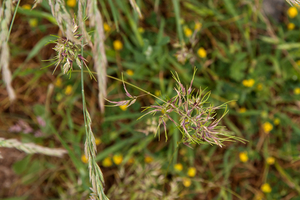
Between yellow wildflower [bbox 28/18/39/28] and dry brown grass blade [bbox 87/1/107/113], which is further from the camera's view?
yellow wildflower [bbox 28/18/39/28]

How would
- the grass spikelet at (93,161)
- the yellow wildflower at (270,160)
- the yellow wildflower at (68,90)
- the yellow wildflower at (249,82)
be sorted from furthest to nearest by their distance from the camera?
the yellow wildflower at (68,90) → the yellow wildflower at (270,160) → the yellow wildflower at (249,82) → the grass spikelet at (93,161)

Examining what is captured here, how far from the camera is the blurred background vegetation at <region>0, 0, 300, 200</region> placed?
215 cm

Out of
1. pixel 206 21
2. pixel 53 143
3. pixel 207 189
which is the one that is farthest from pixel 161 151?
pixel 206 21

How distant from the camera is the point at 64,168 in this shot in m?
2.36

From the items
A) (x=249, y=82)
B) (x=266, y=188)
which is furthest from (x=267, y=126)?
(x=266, y=188)

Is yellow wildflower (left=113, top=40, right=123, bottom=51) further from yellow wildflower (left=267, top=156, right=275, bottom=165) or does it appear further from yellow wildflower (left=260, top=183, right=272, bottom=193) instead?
yellow wildflower (left=260, top=183, right=272, bottom=193)

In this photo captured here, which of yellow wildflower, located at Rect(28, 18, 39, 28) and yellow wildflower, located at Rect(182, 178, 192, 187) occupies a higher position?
yellow wildflower, located at Rect(28, 18, 39, 28)

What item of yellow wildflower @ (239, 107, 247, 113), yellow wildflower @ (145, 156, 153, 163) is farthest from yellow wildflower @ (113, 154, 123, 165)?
yellow wildflower @ (239, 107, 247, 113)

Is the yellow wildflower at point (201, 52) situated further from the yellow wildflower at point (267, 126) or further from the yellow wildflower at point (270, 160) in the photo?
the yellow wildflower at point (270, 160)

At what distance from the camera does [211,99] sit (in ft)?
6.94

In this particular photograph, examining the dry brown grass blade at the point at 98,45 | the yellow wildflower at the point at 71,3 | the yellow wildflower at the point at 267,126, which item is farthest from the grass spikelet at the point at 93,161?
the yellow wildflower at the point at 267,126

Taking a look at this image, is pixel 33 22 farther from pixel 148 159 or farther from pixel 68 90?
pixel 148 159

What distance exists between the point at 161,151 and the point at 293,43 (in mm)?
1605

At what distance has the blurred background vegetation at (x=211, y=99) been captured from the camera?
7.04ft
